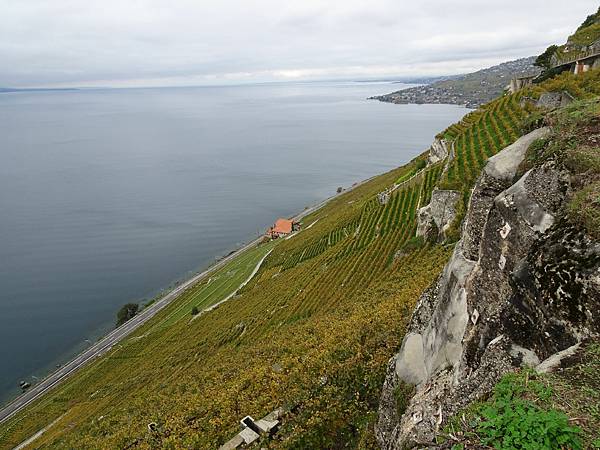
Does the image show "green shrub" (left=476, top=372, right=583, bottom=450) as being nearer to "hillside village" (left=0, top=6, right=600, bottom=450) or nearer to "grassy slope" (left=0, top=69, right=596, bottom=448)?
"hillside village" (left=0, top=6, right=600, bottom=450)

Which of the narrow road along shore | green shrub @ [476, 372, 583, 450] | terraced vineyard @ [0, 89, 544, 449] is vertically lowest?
the narrow road along shore

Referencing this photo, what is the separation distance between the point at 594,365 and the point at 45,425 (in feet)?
160

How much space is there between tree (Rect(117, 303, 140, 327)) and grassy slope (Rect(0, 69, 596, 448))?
7.87m

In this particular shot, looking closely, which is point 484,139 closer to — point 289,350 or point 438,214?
point 438,214

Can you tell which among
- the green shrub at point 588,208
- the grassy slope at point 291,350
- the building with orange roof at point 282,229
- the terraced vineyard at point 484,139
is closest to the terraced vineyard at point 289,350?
the grassy slope at point 291,350

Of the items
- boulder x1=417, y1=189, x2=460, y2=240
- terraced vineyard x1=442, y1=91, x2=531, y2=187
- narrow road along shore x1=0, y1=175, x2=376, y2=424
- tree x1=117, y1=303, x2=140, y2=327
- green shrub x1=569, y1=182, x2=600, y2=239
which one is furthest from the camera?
tree x1=117, y1=303, x2=140, y2=327

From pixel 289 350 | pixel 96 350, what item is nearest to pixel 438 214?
pixel 289 350

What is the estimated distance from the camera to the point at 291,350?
23.6 m

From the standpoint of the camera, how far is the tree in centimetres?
6656

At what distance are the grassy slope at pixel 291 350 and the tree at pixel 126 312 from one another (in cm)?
787

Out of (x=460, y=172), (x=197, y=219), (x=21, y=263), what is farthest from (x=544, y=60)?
(x=21, y=263)

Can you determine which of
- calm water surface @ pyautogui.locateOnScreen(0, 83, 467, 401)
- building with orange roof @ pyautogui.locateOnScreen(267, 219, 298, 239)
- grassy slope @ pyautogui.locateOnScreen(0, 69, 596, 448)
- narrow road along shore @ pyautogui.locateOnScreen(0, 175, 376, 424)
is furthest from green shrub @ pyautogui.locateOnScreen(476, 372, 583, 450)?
building with orange roof @ pyautogui.locateOnScreen(267, 219, 298, 239)

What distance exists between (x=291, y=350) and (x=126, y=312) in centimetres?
5359

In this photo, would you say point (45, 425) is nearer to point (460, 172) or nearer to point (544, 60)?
point (460, 172)
